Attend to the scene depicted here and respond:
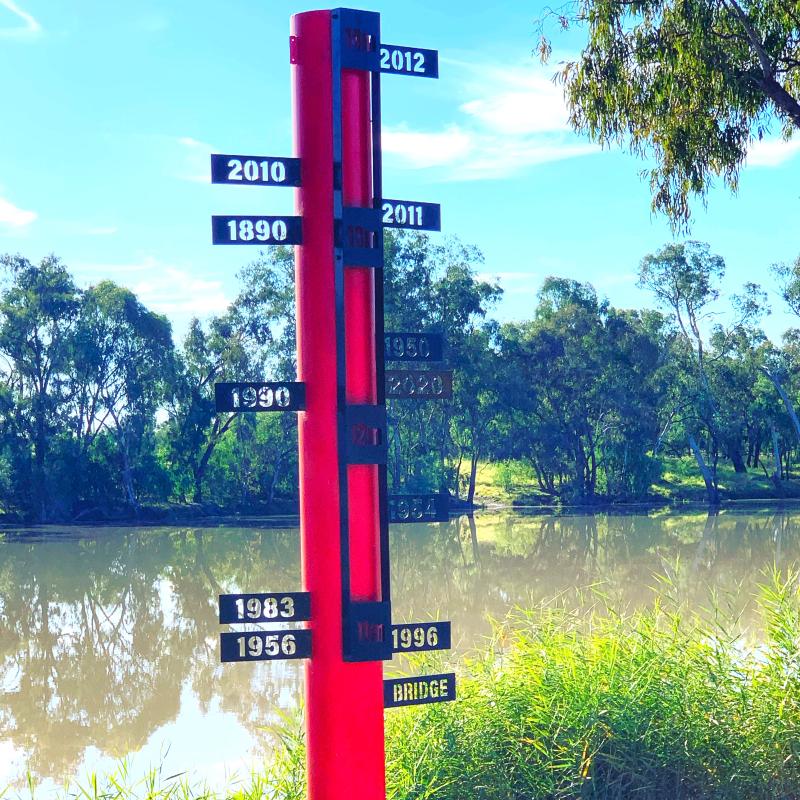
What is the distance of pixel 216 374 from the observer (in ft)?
Result: 96.3

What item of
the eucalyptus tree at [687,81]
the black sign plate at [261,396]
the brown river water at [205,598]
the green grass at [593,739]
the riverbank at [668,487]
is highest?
the eucalyptus tree at [687,81]

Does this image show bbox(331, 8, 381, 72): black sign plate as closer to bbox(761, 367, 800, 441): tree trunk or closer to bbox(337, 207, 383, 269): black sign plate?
bbox(337, 207, 383, 269): black sign plate

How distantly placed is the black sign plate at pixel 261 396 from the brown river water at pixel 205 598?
1607mm

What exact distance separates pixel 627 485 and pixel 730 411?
3.82 m

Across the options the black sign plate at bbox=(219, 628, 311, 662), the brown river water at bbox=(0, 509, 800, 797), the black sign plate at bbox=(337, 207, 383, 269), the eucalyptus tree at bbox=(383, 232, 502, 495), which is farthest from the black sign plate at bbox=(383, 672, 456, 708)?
the eucalyptus tree at bbox=(383, 232, 502, 495)

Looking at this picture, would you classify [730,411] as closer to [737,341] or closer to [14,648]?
[737,341]

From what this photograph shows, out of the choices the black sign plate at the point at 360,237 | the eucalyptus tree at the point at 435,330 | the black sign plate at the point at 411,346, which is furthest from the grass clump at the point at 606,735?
the eucalyptus tree at the point at 435,330

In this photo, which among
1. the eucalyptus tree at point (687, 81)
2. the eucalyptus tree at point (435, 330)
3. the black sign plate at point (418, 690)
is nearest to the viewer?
the black sign plate at point (418, 690)

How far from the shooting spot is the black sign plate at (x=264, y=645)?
2.71m

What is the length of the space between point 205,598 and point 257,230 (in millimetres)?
12191

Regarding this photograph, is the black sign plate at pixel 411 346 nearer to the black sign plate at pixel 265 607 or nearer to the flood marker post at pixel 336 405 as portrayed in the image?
the flood marker post at pixel 336 405

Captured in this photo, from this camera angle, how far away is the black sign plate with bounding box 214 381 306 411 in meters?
2.74

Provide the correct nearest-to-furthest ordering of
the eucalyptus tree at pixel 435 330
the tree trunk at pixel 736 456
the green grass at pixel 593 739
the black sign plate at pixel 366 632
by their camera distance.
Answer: the black sign plate at pixel 366 632, the green grass at pixel 593 739, the eucalyptus tree at pixel 435 330, the tree trunk at pixel 736 456

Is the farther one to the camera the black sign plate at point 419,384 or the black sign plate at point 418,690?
the black sign plate at point 419,384
